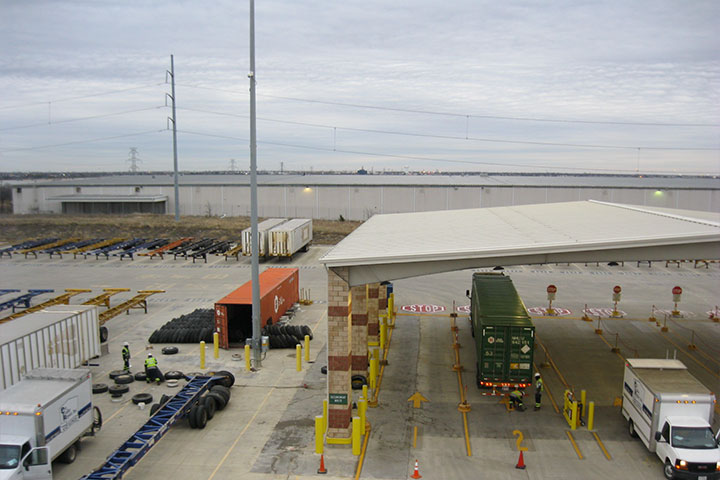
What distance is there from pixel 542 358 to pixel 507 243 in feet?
30.8

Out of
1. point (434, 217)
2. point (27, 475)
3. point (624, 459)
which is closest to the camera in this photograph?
point (27, 475)

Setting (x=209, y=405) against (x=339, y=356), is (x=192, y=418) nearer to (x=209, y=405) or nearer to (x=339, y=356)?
(x=209, y=405)

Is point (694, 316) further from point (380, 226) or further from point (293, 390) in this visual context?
point (293, 390)

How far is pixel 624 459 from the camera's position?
15.1m

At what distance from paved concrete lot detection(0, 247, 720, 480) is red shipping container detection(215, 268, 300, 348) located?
1341mm

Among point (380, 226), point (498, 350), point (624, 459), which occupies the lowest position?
point (624, 459)

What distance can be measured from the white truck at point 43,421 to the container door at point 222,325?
29.0 ft

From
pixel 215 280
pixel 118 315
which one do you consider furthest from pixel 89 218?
pixel 118 315

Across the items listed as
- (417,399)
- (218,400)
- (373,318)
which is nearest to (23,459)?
(218,400)

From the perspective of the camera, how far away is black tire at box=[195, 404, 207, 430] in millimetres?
16578

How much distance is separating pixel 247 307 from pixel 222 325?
7.11 ft

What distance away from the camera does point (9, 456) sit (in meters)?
12.5

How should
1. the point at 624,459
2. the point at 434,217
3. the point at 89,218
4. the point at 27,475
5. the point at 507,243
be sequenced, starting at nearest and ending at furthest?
1. the point at 27,475
2. the point at 624,459
3. the point at 507,243
4. the point at 434,217
5. the point at 89,218

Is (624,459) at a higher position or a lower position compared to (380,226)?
lower
